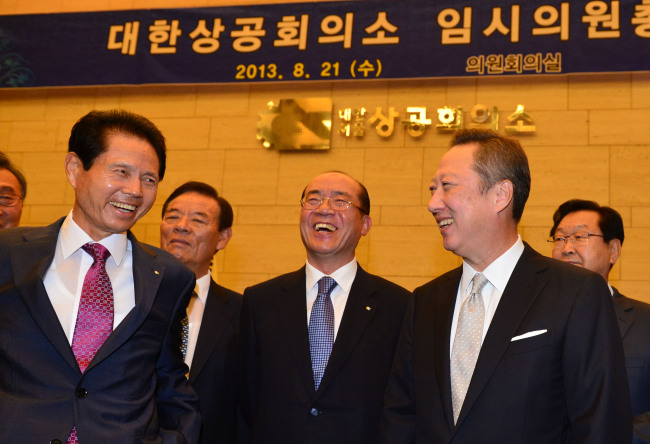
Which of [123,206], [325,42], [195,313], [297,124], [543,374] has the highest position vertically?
[325,42]

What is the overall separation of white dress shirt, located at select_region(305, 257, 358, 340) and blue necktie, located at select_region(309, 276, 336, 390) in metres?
0.03

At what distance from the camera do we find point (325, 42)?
5984mm

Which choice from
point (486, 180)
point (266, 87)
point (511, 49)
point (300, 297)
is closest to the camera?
point (486, 180)

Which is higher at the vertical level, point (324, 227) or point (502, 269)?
point (324, 227)

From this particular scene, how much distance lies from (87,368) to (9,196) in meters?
1.76

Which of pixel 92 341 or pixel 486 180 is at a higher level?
pixel 486 180

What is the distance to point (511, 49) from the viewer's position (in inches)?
220

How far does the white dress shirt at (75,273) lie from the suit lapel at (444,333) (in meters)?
1.00

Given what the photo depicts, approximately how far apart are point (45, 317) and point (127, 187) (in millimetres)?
492

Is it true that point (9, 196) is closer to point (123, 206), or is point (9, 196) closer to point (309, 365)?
point (123, 206)

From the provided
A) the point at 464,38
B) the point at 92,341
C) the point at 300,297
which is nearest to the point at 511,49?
the point at 464,38

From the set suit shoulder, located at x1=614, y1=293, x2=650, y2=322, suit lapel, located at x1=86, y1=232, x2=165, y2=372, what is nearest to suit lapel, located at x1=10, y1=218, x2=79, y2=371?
suit lapel, located at x1=86, y1=232, x2=165, y2=372

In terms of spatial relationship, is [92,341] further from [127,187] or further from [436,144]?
[436,144]

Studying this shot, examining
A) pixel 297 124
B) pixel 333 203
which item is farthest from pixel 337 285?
pixel 297 124
